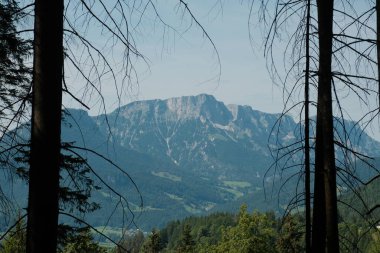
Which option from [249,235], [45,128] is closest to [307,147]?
[45,128]

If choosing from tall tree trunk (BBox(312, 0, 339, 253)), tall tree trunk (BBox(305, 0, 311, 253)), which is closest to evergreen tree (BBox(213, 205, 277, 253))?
tall tree trunk (BBox(305, 0, 311, 253))

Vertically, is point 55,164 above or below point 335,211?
above

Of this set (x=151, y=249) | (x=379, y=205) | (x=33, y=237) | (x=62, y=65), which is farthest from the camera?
(x=151, y=249)

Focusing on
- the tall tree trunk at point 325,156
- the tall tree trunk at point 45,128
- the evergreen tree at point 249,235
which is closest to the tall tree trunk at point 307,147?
the tall tree trunk at point 325,156

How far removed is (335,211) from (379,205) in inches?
15.5

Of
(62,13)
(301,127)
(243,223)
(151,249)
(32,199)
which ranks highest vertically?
(62,13)

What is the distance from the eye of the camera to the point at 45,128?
317 centimetres

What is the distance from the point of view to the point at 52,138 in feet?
10.4

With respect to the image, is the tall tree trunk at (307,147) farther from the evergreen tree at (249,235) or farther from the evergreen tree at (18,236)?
the evergreen tree at (249,235)

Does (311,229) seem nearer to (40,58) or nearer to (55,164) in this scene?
(55,164)

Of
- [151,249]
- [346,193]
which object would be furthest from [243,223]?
[346,193]

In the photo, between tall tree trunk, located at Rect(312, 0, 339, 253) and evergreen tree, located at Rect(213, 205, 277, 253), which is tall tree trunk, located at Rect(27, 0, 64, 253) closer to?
tall tree trunk, located at Rect(312, 0, 339, 253)

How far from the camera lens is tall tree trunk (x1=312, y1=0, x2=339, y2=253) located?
4602mm

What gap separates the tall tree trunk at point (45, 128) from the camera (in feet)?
10.1
